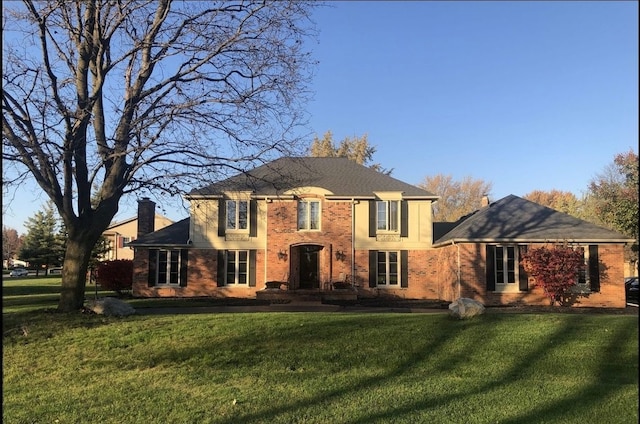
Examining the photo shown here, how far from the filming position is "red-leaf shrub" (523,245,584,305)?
20.0 metres

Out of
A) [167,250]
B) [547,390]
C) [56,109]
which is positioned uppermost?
[56,109]

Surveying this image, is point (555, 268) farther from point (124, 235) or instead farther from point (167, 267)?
point (124, 235)

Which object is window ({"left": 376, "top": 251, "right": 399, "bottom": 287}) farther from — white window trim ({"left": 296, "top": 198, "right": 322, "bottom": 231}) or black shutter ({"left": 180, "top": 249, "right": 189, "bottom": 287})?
black shutter ({"left": 180, "top": 249, "right": 189, "bottom": 287})

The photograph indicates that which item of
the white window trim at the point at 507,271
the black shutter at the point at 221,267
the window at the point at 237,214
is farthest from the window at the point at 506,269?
the black shutter at the point at 221,267

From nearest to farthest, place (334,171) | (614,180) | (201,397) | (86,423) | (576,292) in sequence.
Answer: (86,423) → (201,397) → (576,292) → (334,171) → (614,180)

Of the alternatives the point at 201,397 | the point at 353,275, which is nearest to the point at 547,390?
the point at 201,397

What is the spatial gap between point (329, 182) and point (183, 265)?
27.4 ft

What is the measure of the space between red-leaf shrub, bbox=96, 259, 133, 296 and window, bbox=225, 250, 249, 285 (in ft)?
18.5

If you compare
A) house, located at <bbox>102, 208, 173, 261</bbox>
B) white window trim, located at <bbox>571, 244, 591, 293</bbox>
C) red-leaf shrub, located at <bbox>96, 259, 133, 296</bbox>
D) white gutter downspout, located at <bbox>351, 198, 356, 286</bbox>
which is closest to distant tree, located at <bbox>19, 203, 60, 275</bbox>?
house, located at <bbox>102, 208, 173, 261</bbox>

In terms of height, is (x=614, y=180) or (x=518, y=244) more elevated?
(x=614, y=180)

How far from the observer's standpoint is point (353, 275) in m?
25.1

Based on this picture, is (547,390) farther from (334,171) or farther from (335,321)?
(334,171)

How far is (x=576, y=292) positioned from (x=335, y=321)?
1278cm

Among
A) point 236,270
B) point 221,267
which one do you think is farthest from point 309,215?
point 221,267
